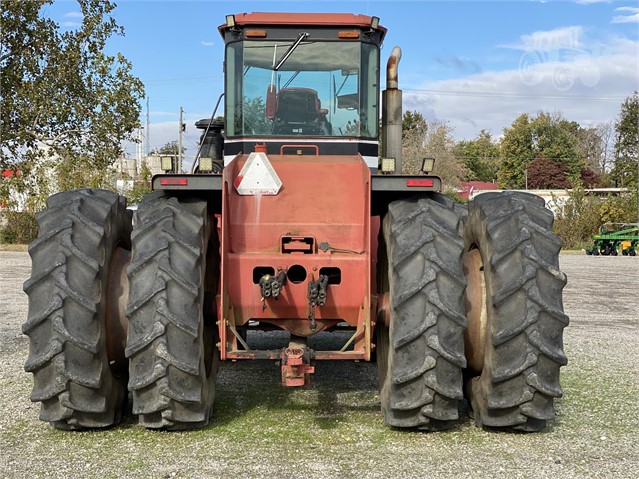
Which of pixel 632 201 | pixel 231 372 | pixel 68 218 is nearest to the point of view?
pixel 68 218

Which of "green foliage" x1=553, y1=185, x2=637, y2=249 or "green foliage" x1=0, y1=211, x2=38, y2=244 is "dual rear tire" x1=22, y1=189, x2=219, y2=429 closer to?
"green foliage" x1=0, y1=211, x2=38, y2=244

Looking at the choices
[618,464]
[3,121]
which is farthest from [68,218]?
[3,121]

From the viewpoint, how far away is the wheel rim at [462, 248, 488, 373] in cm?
561

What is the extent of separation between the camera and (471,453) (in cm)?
508

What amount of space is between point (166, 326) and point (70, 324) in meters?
0.72

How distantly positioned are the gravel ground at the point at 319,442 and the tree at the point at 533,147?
224 feet

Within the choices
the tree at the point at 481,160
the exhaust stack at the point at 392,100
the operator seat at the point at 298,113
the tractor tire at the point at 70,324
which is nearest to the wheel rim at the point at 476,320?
the exhaust stack at the point at 392,100

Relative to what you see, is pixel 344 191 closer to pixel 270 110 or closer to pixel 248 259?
pixel 248 259

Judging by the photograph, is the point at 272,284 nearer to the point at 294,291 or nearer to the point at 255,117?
the point at 294,291

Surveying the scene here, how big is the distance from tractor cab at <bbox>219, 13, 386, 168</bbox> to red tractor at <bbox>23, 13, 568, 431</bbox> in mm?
648

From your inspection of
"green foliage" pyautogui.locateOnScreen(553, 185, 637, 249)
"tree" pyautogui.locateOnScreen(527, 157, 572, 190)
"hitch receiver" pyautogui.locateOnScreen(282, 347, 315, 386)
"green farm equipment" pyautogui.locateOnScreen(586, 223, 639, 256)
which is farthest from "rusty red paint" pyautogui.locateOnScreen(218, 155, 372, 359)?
"tree" pyautogui.locateOnScreen(527, 157, 572, 190)

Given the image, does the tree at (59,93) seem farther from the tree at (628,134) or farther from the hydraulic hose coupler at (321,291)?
the tree at (628,134)

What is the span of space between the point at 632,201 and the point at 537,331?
36.7 metres

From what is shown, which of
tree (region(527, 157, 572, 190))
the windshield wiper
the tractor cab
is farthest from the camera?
tree (region(527, 157, 572, 190))
